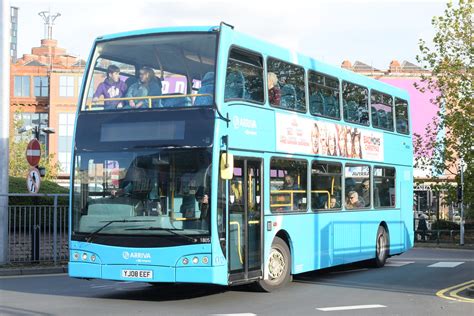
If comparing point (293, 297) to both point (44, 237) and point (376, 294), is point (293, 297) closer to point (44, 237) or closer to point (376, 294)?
point (376, 294)

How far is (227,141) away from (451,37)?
2760 centimetres

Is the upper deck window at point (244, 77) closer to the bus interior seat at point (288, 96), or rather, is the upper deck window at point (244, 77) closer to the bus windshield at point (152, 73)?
the bus windshield at point (152, 73)

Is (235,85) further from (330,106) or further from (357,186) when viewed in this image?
(357,186)

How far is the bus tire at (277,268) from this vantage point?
45.2 ft

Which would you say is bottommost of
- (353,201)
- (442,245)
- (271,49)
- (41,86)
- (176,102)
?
(442,245)

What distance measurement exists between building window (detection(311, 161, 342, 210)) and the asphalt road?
159cm

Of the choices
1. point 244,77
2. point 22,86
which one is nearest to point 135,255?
point 244,77

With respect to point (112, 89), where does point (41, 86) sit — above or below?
above

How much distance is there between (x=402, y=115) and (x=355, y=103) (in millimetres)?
3497

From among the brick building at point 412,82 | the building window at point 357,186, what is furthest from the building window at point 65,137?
the building window at point 357,186

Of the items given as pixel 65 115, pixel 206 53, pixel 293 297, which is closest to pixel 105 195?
pixel 206 53

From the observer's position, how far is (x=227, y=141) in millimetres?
12164

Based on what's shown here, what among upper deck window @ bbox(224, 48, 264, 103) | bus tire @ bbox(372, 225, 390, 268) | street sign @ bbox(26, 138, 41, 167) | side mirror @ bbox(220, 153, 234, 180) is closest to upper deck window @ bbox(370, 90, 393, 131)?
bus tire @ bbox(372, 225, 390, 268)

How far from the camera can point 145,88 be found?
12.7 m
